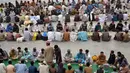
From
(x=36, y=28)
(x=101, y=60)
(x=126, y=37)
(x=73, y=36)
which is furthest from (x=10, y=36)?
(x=126, y=37)

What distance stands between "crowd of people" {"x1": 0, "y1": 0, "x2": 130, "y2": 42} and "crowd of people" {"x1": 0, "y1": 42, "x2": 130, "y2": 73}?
2144 millimetres

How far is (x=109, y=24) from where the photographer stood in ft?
57.9

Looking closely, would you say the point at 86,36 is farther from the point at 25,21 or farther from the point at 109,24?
the point at 25,21

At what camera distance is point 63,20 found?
61.5ft

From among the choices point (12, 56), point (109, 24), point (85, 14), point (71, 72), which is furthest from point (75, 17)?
point (71, 72)

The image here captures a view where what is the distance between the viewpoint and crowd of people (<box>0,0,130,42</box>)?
51.7 feet

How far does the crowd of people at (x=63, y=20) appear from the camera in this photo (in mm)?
15758

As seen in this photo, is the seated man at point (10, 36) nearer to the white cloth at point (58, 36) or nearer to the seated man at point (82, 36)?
the white cloth at point (58, 36)

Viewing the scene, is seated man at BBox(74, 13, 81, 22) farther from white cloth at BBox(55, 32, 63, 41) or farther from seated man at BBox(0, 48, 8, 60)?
seated man at BBox(0, 48, 8, 60)

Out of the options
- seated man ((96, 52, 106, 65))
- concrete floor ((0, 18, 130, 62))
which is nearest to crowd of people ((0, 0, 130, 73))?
seated man ((96, 52, 106, 65))

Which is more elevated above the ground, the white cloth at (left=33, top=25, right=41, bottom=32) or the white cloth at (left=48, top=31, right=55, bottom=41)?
the white cloth at (left=33, top=25, right=41, bottom=32)

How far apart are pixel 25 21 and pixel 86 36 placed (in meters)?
4.02

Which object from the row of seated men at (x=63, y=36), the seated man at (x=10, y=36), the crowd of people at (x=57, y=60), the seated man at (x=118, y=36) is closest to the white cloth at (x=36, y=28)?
the row of seated men at (x=63, y=36)

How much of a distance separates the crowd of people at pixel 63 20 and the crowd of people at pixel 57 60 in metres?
2.14
